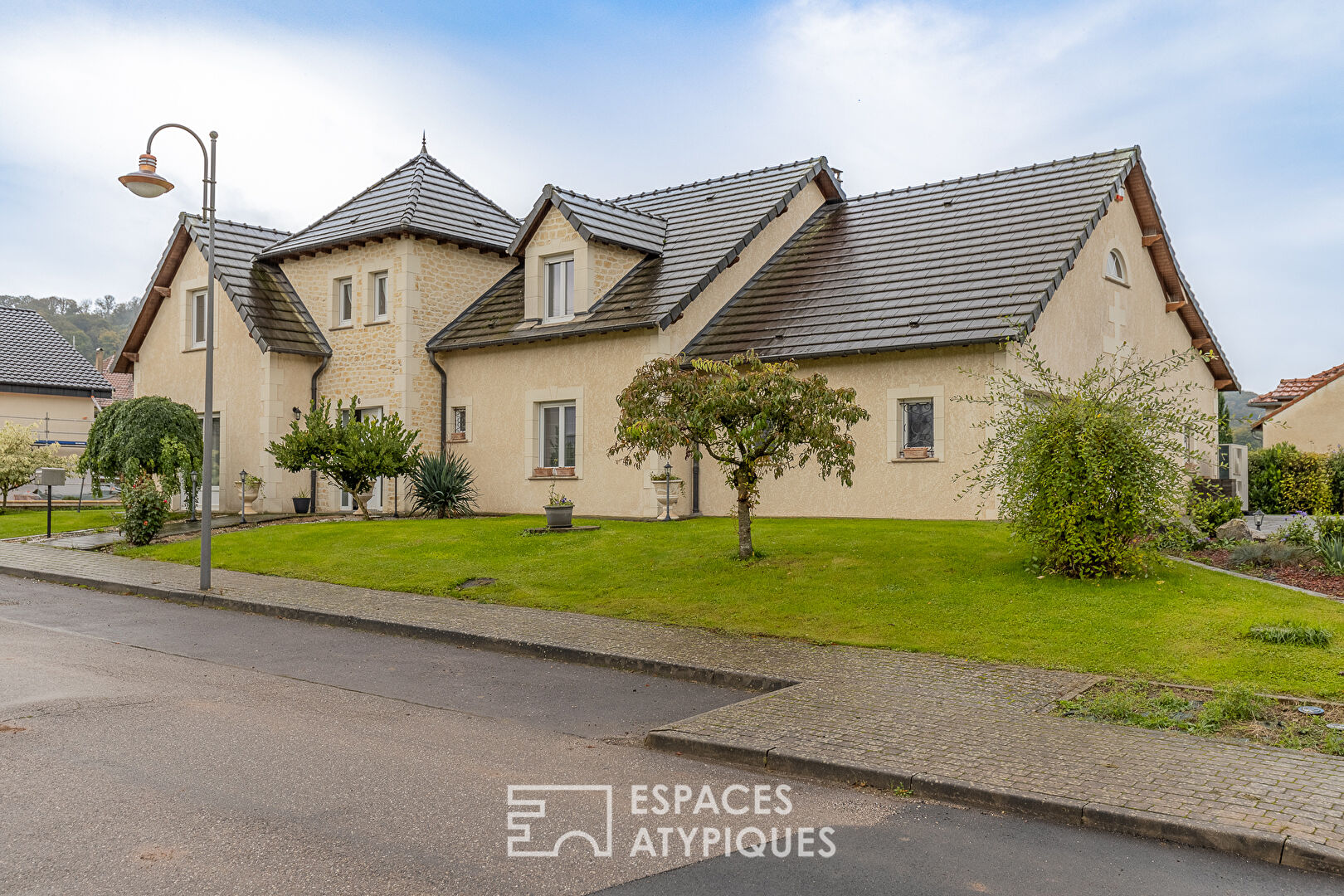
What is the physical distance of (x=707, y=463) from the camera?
2130cm

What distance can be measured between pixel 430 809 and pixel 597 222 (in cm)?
1849

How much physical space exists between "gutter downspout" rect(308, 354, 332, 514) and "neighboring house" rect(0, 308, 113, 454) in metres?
21.0

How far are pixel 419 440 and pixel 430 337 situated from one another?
2.45 m

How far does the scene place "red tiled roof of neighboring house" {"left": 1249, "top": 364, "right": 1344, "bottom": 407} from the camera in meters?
33.1

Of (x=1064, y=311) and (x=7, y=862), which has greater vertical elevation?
(x=1064, y=311)

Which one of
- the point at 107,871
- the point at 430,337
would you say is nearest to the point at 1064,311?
the point at 430,337

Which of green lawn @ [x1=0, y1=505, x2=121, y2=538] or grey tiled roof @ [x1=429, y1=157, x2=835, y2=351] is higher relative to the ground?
grey tiled roof @ [x1=429, y1=157, x2=835, y2=351]

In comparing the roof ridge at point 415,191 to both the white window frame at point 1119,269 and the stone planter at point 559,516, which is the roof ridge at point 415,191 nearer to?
the stone planter at point 559,516

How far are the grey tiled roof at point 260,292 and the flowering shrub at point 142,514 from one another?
17.0 feet

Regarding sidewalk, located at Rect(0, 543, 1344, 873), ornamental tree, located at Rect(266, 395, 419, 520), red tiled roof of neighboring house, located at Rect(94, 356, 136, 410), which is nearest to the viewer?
sidewalk, located at Rect(0, 543, 1344, 873)

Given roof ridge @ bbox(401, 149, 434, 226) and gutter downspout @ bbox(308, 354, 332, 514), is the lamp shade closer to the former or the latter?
roof ridge @ bbox(401, 149, 434, 226)

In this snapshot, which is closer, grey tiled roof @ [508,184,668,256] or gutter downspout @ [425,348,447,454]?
grey tiled roof @ [508,184,668,256]

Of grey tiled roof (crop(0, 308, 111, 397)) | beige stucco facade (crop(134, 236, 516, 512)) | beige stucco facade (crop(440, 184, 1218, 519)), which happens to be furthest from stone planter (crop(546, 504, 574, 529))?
grey tiled roof (crop(0, 308, 111, 397))

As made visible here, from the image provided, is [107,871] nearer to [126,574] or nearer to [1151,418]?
[1151,418]
